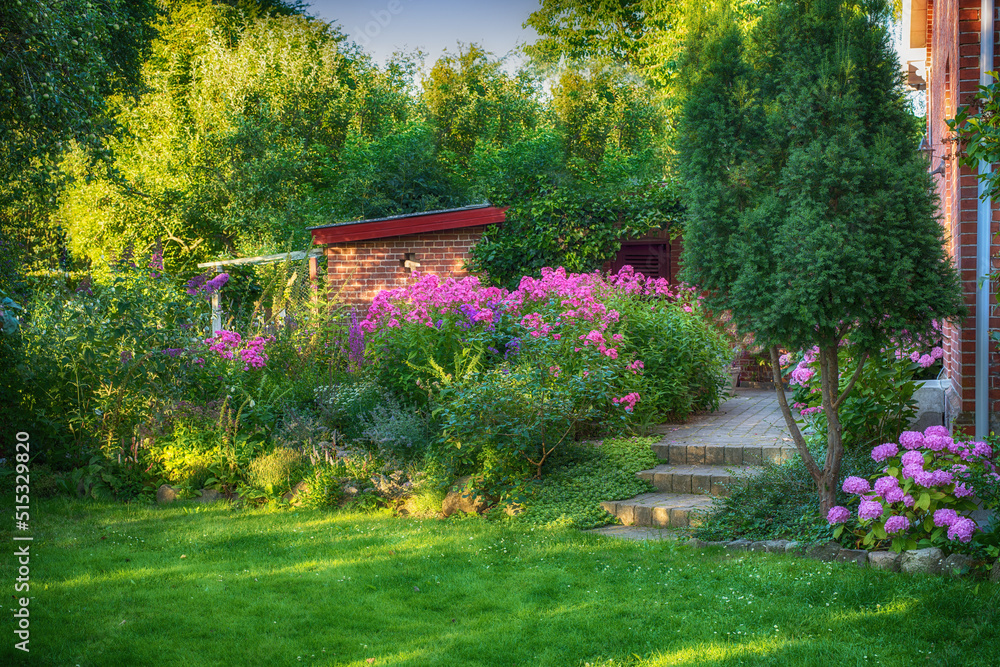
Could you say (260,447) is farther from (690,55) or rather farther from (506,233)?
(506,233)

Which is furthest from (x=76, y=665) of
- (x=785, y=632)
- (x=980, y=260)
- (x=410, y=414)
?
(x=980, y=260)

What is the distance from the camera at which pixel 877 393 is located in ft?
18.6

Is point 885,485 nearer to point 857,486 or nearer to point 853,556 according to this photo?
point 857,486

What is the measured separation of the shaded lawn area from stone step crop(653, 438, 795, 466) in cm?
167

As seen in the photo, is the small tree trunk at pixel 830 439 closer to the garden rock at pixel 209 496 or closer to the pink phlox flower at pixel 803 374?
the pink phlox flower at pixel 803 374

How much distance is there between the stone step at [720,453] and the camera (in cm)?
656

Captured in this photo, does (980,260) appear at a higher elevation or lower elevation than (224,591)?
higher

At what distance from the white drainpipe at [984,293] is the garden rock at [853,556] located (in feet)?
4.28

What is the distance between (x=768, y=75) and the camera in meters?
4.80

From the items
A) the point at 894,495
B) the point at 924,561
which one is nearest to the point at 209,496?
the point at 894,495

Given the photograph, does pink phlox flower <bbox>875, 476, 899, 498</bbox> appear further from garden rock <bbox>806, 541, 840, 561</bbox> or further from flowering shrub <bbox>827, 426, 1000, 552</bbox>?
garden rock <bbox>806, 541, 840, 561</bbox>

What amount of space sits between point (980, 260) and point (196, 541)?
19.3ft

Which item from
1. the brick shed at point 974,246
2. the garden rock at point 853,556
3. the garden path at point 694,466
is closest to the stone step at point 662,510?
the garden path at point 694,466

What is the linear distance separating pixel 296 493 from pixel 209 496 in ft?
2.80
